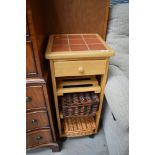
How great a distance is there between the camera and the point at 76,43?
0.88 m

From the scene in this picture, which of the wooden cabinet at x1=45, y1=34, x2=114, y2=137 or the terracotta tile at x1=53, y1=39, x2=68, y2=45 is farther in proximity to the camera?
the terracotta tile at x1=53, y1=39, x2=68, y2=45

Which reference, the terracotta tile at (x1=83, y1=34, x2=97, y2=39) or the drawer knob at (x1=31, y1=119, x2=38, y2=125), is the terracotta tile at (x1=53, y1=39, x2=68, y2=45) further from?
the drawer knob at (x1=31, y1=119, x2=38, y2=125)

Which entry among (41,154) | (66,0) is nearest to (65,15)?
(66,0)

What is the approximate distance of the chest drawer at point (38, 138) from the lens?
3.21ft

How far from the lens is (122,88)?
81cm

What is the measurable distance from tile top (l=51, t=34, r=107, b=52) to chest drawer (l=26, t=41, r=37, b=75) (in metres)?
0.14

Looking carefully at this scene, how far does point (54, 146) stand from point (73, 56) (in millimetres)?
785

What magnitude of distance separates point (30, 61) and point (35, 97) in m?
0.23

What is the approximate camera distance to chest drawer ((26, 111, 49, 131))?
Answer: 2.89 ft

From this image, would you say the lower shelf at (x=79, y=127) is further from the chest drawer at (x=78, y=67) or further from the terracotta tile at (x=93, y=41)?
the terracotta tile at (x=93, y=41)

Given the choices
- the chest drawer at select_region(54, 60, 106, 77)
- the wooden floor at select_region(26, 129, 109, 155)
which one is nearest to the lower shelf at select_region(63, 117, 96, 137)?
the wooden floor at select_region(26, 129, 109, 155)

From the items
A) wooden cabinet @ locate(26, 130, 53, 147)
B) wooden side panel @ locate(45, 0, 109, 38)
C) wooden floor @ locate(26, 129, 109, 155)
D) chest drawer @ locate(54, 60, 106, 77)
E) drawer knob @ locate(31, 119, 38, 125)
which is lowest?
wooden floor @ locate(26, 129, 109, 155)
